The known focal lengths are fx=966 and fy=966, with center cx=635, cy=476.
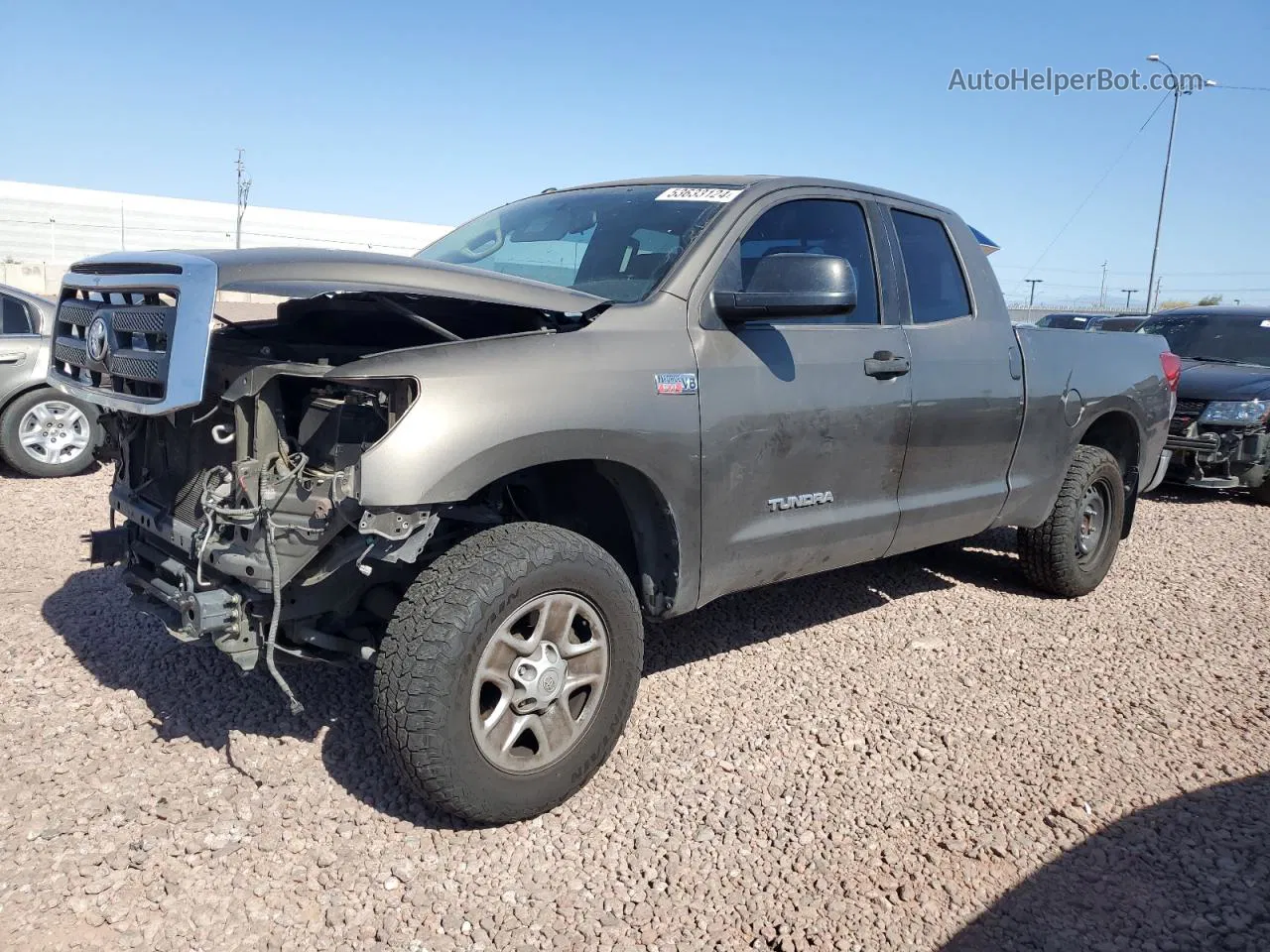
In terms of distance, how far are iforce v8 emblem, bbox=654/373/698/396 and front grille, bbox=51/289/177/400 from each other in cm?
143

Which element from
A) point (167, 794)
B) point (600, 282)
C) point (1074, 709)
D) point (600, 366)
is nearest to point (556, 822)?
point (167, 794)

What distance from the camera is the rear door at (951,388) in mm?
4105

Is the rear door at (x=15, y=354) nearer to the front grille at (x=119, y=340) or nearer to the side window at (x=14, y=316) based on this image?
the side window at (x=14, y=316)

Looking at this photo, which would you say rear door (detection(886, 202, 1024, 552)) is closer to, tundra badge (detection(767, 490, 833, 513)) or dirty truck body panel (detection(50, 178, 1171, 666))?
dirty truck body panel (detection(50, 178, 1171, 666))

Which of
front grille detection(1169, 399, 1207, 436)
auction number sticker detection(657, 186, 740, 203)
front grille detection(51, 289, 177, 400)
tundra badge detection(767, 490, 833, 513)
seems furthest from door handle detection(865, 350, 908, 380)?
front grille detection(1169, 399, 1207, 436)

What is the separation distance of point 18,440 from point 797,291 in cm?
665

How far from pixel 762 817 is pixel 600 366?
149cm

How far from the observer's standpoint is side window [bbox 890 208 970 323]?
4.26m

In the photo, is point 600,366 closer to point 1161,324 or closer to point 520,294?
point 520,294

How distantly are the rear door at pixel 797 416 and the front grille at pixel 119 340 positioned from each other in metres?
1.64

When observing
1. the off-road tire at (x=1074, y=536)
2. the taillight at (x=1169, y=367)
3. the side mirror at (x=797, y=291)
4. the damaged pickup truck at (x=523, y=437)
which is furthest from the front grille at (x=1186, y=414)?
the side mirror at (x=797, y=291)

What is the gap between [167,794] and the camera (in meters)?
2.98

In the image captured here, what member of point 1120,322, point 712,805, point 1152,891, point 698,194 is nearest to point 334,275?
point 698,194

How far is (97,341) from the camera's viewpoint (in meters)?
2.97
